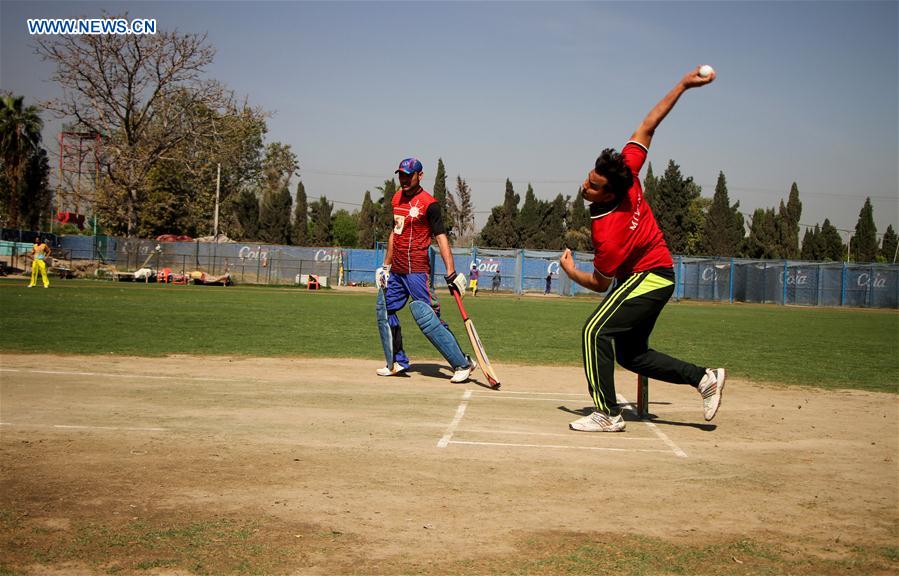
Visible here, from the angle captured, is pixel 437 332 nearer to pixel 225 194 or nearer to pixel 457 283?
pixel 457 283

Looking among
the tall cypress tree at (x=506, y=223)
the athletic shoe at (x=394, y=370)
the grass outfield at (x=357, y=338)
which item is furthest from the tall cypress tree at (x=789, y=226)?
the athletic shoe at (x=394, y=370)

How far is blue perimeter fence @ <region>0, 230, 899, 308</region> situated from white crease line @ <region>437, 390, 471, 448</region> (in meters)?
41.6

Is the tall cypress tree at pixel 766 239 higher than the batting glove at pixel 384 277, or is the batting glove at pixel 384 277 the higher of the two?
the tall cypress tree at pixel 766 239

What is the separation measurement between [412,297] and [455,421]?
2921mm

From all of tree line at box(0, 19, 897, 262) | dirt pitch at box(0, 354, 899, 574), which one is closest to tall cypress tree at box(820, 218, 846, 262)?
tree line at box(0, 19, 897, 262)

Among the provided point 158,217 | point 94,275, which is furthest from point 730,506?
point 158,217

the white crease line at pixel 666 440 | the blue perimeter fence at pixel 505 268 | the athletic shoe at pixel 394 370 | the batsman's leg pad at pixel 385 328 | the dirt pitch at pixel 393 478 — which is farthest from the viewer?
the blue perimeter fence at pixel 505 268

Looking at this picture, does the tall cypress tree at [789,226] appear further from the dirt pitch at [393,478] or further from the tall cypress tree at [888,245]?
the dirt pitch at [393,478]

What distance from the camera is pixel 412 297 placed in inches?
385

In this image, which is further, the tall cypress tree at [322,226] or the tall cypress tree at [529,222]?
the tall cypress tree at [322,226]

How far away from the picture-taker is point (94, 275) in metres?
48.0

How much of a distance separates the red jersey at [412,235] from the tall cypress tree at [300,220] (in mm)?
84647

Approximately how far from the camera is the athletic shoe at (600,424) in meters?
6.93

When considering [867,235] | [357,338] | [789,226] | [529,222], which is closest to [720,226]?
[789,226]
